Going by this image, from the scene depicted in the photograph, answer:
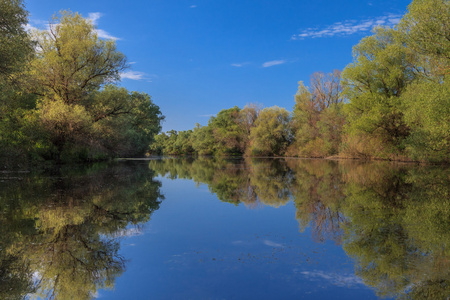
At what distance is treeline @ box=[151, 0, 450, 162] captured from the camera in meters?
20.0

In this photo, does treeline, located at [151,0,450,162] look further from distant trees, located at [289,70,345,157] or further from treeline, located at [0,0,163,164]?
treeline, located at [0,0,163,164]

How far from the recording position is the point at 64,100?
26.6m

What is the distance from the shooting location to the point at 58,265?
4742 mm

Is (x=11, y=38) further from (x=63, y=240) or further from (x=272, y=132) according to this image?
(x=272, y=132)

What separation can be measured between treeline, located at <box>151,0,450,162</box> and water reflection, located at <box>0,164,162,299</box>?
63.1 ft

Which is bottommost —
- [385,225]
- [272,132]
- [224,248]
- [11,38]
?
[224,248]

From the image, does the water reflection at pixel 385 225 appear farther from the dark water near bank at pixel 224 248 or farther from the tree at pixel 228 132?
the tree at pixel 228 132

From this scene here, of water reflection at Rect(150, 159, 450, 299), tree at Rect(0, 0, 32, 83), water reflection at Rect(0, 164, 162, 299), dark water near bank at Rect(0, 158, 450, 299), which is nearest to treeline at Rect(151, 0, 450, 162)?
water reflection at Rect(150, 159, 450, 299)

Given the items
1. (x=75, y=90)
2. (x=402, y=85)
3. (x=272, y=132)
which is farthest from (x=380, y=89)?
(x=75, y=90)

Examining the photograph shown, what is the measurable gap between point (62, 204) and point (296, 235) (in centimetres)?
709

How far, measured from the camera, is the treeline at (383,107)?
789 inches

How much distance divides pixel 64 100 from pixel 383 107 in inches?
1217

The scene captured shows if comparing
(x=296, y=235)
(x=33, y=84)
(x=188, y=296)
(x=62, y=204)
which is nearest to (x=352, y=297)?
(x=188, y=296)

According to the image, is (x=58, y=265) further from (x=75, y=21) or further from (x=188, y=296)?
(x=75, y=21)
